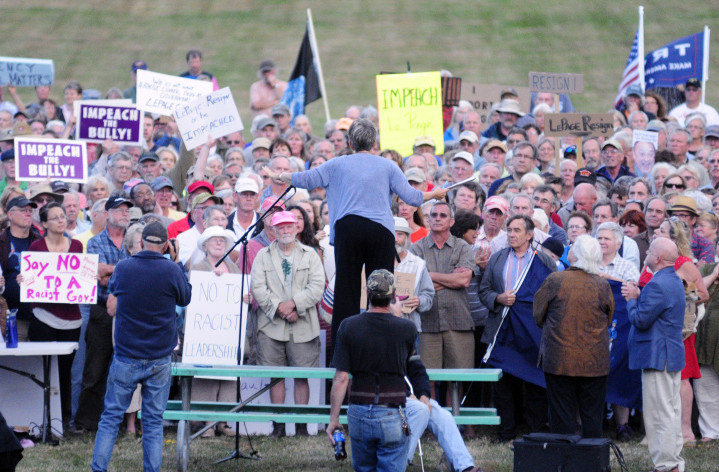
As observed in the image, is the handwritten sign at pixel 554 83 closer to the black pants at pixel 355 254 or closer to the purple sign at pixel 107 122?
the purple sign at pixel 107 122

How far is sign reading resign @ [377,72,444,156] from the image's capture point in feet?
53.6

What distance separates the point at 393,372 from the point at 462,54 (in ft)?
94.4

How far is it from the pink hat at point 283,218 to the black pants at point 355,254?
6.41 ft

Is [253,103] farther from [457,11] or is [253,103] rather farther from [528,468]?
[457,11]

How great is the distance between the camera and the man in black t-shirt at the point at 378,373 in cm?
815

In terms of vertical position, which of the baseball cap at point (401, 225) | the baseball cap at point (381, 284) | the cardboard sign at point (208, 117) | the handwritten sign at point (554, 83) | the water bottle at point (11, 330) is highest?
the handwritten sign at point (554, 83)

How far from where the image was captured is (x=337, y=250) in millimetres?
9344

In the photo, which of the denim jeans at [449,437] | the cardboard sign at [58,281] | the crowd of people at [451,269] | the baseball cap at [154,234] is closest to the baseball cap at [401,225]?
the crowd of people at [451,269]

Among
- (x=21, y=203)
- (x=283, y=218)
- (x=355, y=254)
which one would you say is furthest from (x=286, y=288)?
(x=21, y=203)

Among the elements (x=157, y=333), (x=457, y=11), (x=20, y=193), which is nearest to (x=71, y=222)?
(x=20, y=193)

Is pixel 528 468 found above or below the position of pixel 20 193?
below

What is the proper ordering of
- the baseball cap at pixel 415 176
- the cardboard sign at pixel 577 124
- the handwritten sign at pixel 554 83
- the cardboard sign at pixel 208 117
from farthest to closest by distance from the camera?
the handwritten sign at pixel 554 83
the cardboard sign at pixel 577 124
the cardboard sign at pixel 208 117
the baseball cap at pixel 415 176

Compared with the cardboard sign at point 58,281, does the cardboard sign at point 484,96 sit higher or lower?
higher

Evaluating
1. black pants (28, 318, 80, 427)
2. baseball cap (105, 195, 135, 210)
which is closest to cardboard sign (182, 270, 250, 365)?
baseball cap (105, 195, 135, 210)
